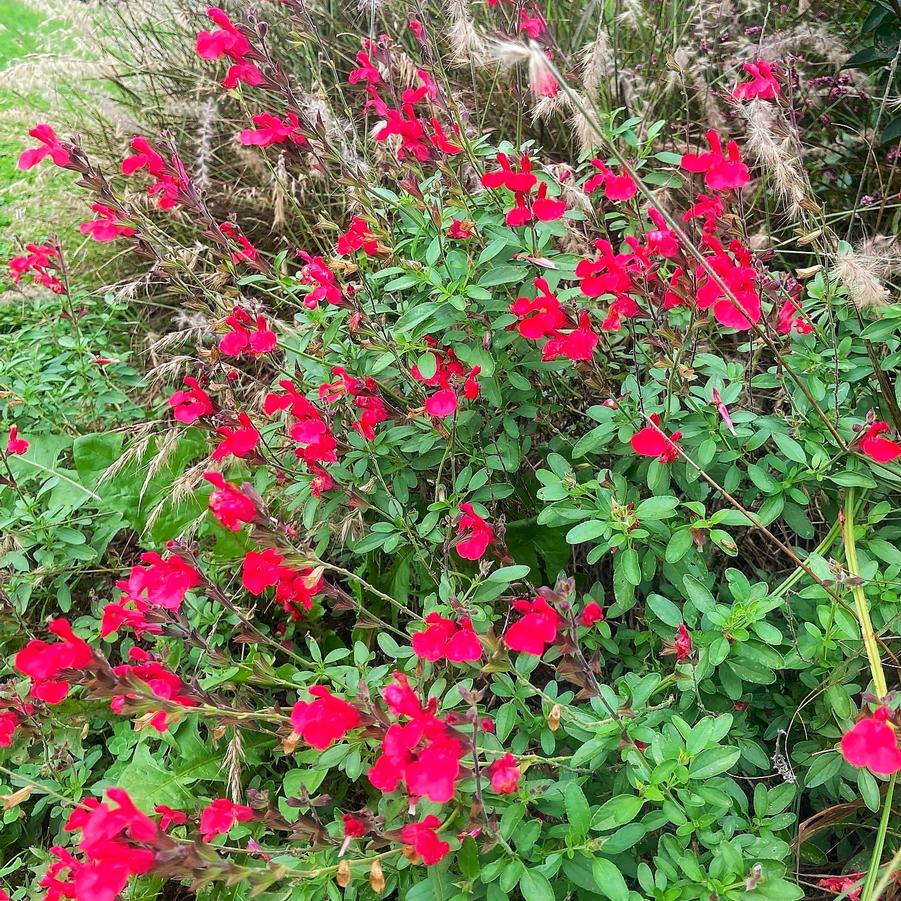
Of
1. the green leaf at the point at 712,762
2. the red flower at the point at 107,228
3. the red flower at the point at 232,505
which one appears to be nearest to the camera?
the green leaf at the point at 712,762

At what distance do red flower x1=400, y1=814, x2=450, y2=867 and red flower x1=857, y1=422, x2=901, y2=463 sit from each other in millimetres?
1032

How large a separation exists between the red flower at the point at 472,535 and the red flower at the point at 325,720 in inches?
19.2

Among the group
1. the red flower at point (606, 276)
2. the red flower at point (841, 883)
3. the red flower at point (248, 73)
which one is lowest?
the red flower at point (841, 883)

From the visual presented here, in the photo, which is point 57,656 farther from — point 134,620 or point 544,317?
point 544,317

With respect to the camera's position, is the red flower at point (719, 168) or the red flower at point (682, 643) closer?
the red flower at point (682, 643)

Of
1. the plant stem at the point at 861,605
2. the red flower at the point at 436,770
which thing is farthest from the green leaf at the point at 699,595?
the red flower at the point at 436,770

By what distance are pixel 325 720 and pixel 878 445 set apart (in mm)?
1117

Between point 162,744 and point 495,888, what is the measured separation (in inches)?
46.0

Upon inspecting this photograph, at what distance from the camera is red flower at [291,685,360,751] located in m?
1.12

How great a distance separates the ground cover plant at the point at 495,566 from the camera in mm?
1237

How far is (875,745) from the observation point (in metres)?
1.03

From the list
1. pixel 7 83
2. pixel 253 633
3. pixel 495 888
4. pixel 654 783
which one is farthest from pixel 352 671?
pixel 7 83

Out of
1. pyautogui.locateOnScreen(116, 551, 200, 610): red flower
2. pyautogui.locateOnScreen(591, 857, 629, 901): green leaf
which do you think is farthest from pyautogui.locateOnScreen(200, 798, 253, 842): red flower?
pyautogui.locateOnScreen(591, 857, 629, 901): green leaf

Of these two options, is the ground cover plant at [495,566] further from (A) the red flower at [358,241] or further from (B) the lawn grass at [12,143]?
(B) the lawn grass at [12,143]
